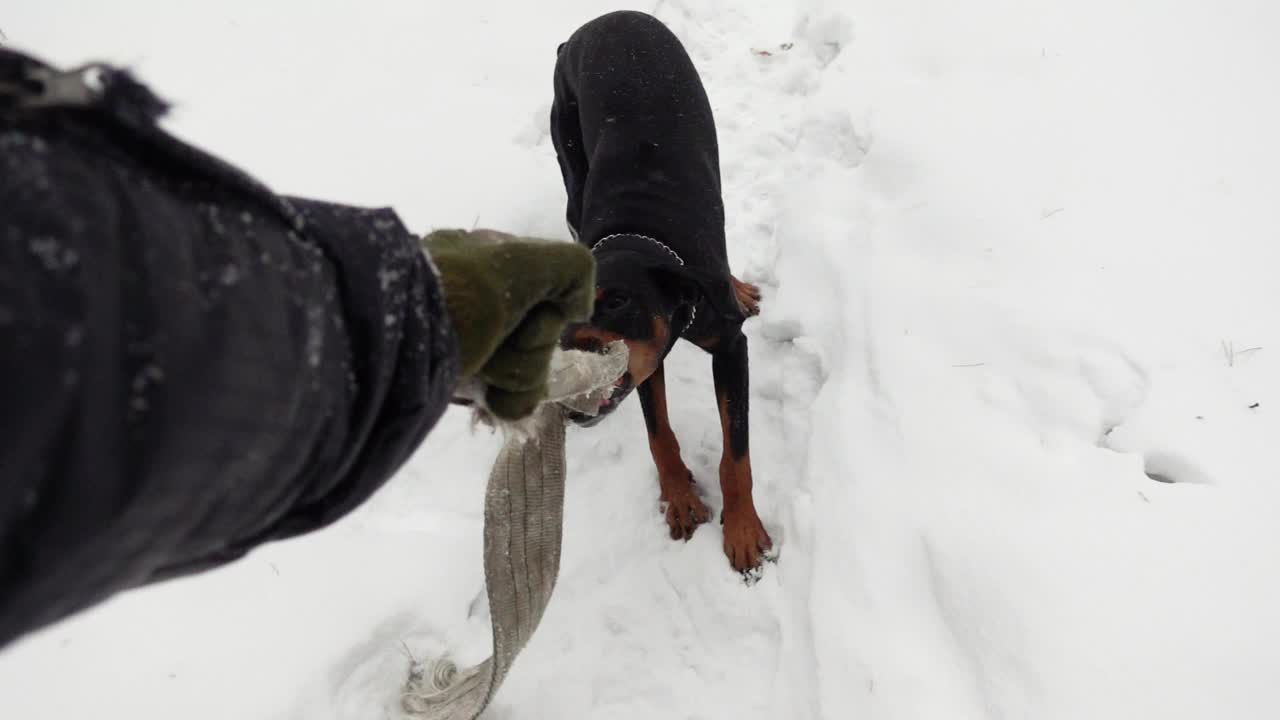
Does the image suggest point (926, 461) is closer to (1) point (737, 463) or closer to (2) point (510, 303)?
(1) point (737, 463)

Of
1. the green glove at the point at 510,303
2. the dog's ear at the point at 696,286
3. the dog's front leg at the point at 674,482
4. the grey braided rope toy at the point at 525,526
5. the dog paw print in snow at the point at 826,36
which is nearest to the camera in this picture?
the green glove at the point at 510,303

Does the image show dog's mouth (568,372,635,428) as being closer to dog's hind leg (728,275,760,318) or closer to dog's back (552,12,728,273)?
dog's back (552,12,728,273)

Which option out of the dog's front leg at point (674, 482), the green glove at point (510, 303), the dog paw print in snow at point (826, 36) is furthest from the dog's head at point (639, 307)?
the dog paw print in snow at point (826, 36)

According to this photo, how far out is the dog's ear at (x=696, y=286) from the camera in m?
1.80

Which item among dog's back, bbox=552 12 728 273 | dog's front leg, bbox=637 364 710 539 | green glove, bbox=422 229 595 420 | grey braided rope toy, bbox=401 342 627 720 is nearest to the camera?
green glove, bbox=422 229 595 420

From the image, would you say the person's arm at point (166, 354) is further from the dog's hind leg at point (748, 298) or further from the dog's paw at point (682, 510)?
the dog's hind leg at point (748, 298)

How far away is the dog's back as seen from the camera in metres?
2.02

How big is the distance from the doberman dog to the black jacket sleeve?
930 millimetres

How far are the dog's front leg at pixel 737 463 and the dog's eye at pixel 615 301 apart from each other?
465 millimetres

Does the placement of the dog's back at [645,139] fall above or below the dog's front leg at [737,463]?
above

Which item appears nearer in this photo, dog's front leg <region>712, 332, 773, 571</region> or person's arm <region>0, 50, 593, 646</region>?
person's arm <region>0, 50, 593, 646</region>

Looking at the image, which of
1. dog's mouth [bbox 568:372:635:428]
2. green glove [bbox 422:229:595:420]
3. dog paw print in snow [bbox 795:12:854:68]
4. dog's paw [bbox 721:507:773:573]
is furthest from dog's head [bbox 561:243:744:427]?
dog paw print in snow [bbox 795:12:854:68]

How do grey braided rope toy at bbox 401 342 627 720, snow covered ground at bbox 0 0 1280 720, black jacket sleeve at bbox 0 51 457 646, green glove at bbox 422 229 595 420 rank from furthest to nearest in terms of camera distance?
1. snow covered ground at bbox 0 0 1280 720
2. grey braided rope toy at bbox 401 342 627 720
3. green glove at bbox 422 229 595 420
4. black jacket sleeve at bbox 0 51 457 646

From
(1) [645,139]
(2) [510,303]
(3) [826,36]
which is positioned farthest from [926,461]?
(3) [826,36]
